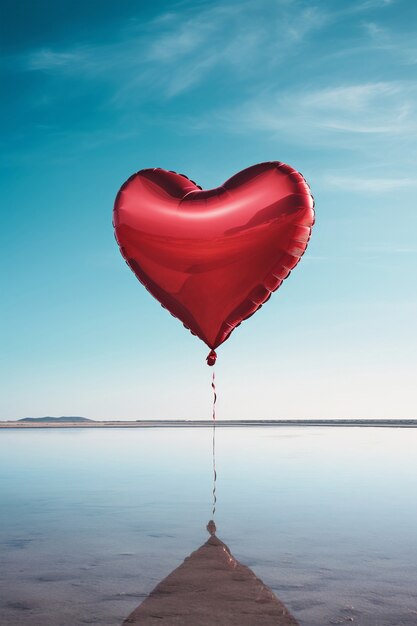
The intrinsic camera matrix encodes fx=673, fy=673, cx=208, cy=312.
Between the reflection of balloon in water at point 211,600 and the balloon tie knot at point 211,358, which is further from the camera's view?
the balloon tie knot at point 211,358

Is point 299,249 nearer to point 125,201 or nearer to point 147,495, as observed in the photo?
point 125,201

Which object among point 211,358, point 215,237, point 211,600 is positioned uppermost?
point 215,237

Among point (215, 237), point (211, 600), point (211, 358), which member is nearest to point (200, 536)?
point (211, 358)

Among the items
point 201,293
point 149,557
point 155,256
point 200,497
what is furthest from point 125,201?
point 200,497

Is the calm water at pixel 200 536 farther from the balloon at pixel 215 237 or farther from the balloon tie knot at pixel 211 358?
the balloon at pixel 215 237

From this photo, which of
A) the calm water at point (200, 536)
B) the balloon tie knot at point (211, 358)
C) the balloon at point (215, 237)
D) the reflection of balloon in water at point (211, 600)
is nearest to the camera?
the reflection of balloon in water at point (211, 600)

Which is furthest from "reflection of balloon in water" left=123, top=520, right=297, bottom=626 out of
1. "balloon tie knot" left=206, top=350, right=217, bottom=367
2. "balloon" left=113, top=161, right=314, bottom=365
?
"balloon" left=113, top=161, right=314, bottom=365

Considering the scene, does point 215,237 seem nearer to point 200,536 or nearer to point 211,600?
point 200,536

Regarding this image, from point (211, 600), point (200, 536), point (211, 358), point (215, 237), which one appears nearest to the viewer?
point (211, 600)

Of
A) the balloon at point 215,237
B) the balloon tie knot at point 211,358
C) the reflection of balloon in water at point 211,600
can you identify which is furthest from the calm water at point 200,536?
the balloon at point 215,237
